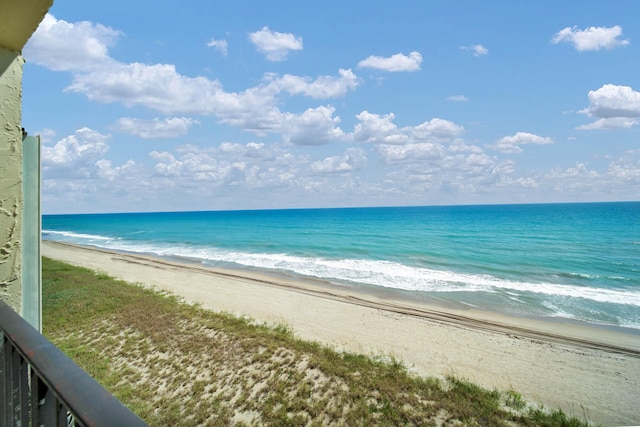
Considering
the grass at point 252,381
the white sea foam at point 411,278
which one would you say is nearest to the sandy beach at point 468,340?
the grass at point 252,381

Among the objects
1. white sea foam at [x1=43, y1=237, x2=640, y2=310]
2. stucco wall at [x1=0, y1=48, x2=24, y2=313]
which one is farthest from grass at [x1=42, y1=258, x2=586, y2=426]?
white sea foam at [x1=43, y1=237, x2=640, y2=310]

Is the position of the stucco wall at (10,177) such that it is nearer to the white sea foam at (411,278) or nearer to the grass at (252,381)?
the grass at (252,381)

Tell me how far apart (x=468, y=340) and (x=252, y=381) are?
22.3ft

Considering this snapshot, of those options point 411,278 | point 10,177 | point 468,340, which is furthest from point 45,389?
point 411,278

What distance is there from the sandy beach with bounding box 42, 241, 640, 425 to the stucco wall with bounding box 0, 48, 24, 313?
310 inches

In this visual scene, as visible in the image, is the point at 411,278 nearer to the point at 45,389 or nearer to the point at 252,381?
the point at 252,381

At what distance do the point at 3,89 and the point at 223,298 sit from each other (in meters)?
13.1

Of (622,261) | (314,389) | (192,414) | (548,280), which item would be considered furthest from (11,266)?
(622,261)

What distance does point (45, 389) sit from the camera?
1.31m

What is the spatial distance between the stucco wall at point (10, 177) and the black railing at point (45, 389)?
824 mm

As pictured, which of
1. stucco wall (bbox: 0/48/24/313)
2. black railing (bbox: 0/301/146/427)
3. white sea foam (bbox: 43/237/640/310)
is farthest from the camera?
white sea foam (bbox: 43/237/640/310)

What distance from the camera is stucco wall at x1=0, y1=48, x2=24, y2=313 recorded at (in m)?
2.42

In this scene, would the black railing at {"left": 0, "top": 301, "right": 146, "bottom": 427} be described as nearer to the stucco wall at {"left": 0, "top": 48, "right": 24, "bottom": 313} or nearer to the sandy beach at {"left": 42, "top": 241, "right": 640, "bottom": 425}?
the stucco wall at {"left": 0, "top": 48, "right": 24, "bottom": 313}

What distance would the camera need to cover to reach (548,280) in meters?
20.3
